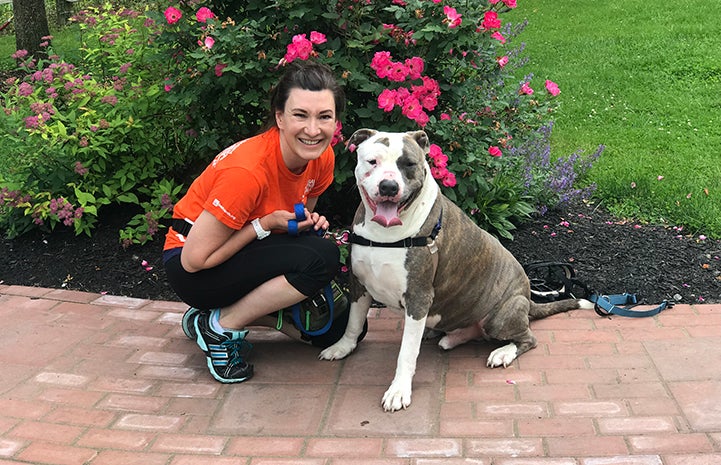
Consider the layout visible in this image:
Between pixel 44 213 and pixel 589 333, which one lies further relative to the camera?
pixel 44 213

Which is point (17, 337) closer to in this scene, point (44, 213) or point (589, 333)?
point (44, 213)

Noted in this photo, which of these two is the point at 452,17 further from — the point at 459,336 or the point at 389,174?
the point at 459,336

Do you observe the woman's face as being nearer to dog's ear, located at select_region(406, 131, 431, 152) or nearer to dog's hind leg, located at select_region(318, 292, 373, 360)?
dog's ear, located at select_region(406, 131, 431, 152)

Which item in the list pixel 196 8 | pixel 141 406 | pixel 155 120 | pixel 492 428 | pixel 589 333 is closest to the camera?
pixel 492 428

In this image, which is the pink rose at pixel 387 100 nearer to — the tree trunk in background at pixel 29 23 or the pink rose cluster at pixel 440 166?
the pink rose cluster at pixel 440 166

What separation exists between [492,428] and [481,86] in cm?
241

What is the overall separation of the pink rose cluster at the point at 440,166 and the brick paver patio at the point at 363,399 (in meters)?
0.90

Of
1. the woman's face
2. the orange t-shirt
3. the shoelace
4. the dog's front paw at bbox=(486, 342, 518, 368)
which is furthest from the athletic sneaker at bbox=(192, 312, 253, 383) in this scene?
the dog's front paw at bbox=(486, 342, 518, 368)

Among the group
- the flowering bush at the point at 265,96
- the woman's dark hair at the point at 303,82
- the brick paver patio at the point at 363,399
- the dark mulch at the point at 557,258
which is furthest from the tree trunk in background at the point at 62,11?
the woman's dark hair at the point at 303,82

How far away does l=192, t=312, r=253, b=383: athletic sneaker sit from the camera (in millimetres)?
3467

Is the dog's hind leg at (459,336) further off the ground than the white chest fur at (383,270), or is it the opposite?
the white chest fur at (383,270)

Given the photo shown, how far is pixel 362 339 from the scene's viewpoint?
384 cm

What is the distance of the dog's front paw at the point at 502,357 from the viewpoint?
352cm

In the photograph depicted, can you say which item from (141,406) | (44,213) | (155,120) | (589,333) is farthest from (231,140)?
(589,333)
